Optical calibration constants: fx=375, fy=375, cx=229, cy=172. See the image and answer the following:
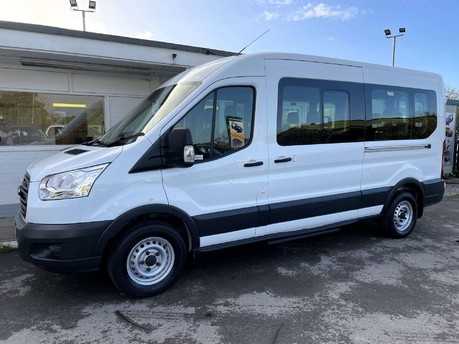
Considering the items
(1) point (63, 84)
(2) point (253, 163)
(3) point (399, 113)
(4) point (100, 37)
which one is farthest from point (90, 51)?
(3) point (399, 113)

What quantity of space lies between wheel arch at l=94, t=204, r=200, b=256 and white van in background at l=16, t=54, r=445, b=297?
12 mm

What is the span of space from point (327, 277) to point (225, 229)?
52.8 inches

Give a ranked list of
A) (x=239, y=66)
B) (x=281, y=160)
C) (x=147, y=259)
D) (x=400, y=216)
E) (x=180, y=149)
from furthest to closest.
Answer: (x=400, y=216) → (x=281, y=160) → (x=239, y=66) → (x=147, y=259) → (x=180, y=149)

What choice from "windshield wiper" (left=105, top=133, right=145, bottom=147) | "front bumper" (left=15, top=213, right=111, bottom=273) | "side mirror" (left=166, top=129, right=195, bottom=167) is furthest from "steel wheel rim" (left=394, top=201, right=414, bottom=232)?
"front bumper" (left=15, top=213, right=111, bottom=273)

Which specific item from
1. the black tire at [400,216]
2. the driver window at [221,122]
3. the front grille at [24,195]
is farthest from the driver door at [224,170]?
the black tire at [400,216]

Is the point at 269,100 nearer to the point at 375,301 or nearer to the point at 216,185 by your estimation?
the point at 216,185

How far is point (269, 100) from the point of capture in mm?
4387

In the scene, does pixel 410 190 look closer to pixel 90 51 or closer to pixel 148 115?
pixel 148 115

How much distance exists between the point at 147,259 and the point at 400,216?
4217 millimetres

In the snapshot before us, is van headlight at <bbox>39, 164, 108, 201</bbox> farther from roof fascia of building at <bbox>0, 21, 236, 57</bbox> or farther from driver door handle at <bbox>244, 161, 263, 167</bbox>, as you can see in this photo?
roof fascia of building at <bbox>0, 21, 236, 57</bbox>

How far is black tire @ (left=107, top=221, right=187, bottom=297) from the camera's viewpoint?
143 inches

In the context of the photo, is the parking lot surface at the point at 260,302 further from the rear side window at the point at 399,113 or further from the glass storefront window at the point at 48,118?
the glass storefront window at the point at 48,118

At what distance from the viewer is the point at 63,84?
7.73 m

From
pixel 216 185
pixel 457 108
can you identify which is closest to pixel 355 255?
pixel 216 185
